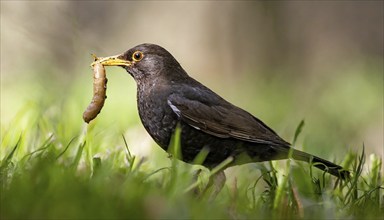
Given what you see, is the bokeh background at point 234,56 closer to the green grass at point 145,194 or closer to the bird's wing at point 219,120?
the bird's wing at point 219,120

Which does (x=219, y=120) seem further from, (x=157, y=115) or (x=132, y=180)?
(x=132, y=180)

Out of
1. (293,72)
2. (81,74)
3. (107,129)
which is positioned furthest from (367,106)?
(107,129)

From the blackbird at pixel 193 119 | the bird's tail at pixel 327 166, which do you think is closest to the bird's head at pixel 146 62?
the blackbird at pixel 193 119

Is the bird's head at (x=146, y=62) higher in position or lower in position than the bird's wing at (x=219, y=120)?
higher

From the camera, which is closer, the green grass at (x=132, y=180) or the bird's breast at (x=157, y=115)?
the green grass at (x=132, y=180)

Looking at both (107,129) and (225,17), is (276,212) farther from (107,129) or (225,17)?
(225,17)

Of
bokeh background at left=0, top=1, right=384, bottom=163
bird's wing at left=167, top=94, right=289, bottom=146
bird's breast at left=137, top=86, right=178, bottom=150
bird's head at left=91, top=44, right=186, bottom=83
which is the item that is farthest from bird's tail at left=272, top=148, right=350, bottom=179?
bokeh background at left=0, top=1, right=384, bottom=163

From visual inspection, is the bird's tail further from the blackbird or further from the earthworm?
the earthworm
